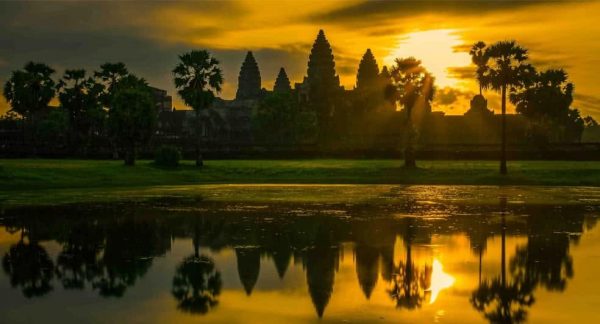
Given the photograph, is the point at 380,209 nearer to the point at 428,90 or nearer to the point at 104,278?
the point at 104,278

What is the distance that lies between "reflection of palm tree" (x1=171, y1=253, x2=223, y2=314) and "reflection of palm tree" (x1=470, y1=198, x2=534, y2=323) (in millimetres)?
4771

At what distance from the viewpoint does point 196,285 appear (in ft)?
50.8

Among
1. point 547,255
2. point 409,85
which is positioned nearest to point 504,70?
point 409,85

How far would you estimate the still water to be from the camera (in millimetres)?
13250

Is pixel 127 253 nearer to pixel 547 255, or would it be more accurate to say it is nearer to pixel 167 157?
pixel 547 255

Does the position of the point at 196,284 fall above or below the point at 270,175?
below

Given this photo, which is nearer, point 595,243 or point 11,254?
point 11,254

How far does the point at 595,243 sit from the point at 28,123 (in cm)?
9851

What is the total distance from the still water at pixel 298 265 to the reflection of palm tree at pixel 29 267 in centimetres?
5

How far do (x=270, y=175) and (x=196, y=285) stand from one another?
40.6 meters

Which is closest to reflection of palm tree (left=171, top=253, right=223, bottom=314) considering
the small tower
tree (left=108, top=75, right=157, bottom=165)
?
tree (left=108, top=75, right=157, bottom=165)

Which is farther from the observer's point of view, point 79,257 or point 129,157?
point 129,157

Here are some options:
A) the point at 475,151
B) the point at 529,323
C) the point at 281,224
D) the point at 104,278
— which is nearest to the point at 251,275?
the point at 104,278

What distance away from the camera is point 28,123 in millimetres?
108062
